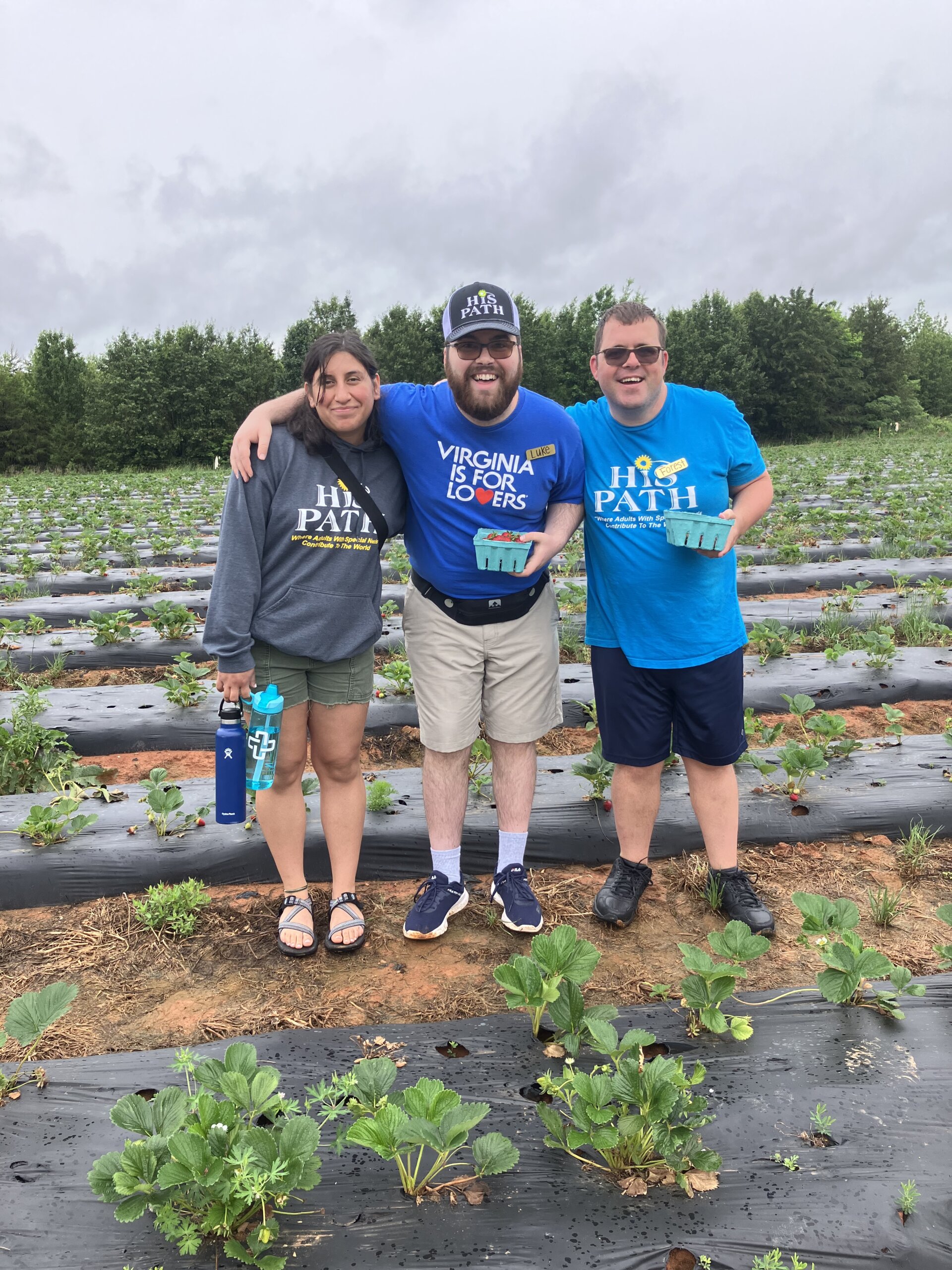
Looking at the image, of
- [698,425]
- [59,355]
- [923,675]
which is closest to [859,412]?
[59,355]

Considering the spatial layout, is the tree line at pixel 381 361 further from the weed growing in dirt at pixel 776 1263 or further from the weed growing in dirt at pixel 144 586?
the weed growing in dirt at pixel 776 1263

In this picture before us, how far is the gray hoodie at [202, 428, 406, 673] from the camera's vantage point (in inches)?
84.1

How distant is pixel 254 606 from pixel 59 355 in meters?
38.1

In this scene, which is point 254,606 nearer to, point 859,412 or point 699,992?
point 699,992

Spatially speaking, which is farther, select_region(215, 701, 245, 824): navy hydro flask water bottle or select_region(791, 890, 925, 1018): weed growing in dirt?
select_region(215, 701, 245, 824): navy hydro flask water bottle

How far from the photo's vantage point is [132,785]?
328 cm

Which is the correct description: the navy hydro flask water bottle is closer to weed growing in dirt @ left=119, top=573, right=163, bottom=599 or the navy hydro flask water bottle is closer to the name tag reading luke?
the name tag reading luke

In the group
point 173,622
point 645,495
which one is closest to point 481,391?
point 645,495

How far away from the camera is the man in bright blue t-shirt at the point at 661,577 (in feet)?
7.52

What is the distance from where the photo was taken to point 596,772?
2965 mm

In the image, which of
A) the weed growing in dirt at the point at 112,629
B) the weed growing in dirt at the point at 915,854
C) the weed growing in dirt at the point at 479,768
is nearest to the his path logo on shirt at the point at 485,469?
the weed growing in dirt at the point at 479,768

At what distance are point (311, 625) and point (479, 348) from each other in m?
0.90

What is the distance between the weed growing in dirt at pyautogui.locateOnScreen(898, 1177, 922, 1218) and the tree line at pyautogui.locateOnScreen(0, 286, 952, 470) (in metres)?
31.0

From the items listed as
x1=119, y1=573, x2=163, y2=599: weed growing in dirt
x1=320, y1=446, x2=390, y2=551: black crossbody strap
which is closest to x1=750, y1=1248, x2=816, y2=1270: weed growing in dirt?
x1=320, y1=446, x2=390, y2=551: black crossbody strap
